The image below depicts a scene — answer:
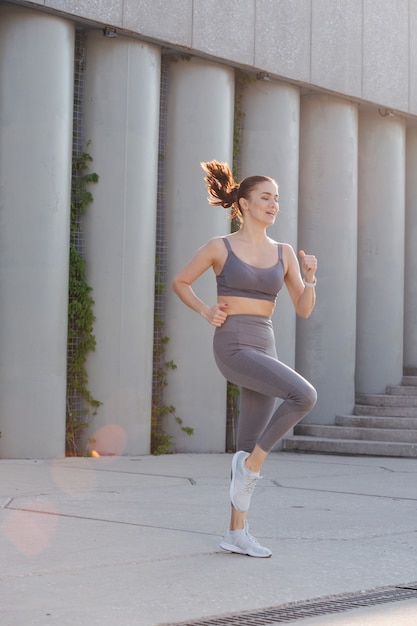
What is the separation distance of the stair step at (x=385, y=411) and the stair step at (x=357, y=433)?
0.69m

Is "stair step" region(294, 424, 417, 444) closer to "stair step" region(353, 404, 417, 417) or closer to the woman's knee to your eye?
"stair step" region(353, 404, 417, 417)

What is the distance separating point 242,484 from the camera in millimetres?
5531

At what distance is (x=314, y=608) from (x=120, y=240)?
7682 millimetres

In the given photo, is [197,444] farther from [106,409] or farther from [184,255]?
[184,255]

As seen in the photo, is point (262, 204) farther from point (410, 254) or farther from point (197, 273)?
point (410, 254)

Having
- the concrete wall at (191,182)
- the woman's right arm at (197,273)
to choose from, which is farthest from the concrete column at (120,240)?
the woman's right arm at (197,273)

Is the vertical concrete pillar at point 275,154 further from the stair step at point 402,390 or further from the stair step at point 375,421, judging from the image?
the stair step at point 402,390

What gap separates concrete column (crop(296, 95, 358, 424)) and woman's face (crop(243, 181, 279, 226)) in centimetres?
822

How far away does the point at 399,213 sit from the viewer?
15.3 m

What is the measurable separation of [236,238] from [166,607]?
2.26m

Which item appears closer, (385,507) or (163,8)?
(385,507)

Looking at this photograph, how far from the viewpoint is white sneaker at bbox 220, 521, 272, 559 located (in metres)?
5.36

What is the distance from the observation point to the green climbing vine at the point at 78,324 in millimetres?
11367

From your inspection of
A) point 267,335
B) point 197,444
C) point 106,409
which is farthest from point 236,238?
point 197,444
